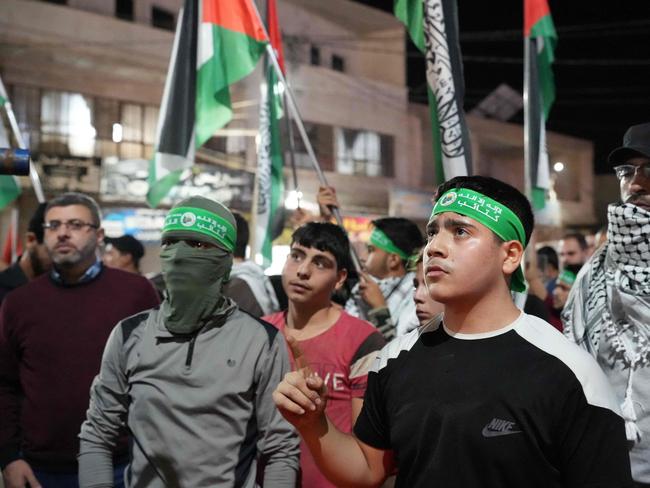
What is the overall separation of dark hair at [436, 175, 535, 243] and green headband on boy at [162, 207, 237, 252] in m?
1.14

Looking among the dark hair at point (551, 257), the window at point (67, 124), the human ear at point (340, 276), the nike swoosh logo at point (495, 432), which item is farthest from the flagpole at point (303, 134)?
the window at point (67, 124)

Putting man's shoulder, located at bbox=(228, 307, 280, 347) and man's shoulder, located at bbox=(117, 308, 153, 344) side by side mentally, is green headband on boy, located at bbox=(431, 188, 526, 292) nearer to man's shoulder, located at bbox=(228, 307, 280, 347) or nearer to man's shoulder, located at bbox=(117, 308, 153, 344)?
man's shoulder, located at bbox=(228, 307, 280, 347)

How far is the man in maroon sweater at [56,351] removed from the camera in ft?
12.0

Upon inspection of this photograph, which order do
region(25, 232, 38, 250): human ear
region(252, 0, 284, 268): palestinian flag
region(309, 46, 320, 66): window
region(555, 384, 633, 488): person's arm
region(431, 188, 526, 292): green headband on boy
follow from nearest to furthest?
region(555, 384, 633, 488): person's arm < region(431, 188, 526, 292): green headband on boy < region(25, 232, 38, 250): human ear < region(252, 0, 284, 268): palestinian flag < region(309, 46, 320, 66): window

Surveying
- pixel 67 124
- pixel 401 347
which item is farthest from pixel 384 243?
pixel 67 124

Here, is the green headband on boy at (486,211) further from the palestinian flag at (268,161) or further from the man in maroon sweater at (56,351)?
the palestinian flag at (268,161)

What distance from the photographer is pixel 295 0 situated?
2462 cm

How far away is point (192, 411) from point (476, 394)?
1251 mm

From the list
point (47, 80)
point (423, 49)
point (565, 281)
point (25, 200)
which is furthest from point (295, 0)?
point (423, 49)

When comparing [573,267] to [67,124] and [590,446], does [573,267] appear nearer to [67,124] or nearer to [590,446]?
[590,446]

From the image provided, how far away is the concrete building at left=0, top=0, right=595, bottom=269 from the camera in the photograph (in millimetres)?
19188

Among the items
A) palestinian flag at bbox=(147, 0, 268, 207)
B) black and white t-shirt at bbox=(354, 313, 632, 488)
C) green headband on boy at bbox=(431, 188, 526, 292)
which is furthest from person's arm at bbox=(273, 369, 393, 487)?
palestinian flag at bbox=(147, 0, 268, 207)

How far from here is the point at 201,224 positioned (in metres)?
3.04

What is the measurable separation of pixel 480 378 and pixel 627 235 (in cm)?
120
